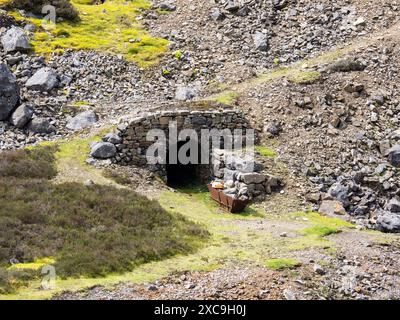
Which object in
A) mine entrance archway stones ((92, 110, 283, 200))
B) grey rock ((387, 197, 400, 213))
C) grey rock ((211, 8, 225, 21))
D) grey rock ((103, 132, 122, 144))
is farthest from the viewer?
grey rock ((211, 8, 225, 21))

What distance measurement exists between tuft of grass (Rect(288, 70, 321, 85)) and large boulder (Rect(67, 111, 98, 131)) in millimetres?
11699

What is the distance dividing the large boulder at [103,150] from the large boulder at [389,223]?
13124mm

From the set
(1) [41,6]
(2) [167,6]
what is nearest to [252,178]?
(2) [167,6]

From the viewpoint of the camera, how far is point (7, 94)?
31.9 meters

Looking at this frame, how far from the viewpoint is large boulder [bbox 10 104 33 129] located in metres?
31.5

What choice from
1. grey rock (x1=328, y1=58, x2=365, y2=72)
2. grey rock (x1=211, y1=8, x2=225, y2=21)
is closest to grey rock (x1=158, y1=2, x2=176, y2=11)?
grey rock (x1=211, y1=8, x2=225, y2=21)

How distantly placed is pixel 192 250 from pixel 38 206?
20.3 feet

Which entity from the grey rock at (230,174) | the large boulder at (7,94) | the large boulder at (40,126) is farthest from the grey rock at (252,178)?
the large boulder at (7,94)

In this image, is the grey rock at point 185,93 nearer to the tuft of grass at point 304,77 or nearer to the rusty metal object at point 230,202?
the tuft of grass at point 304,77

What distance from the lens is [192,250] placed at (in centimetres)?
2009

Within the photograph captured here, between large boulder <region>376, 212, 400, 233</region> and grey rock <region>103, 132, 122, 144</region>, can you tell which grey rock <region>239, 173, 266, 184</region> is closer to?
large boulder <region>376, 212, 400, 233</region>

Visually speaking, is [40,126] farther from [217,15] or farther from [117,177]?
[217,15]

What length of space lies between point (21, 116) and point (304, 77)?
16285mm

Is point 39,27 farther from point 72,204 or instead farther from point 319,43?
point 72,204
